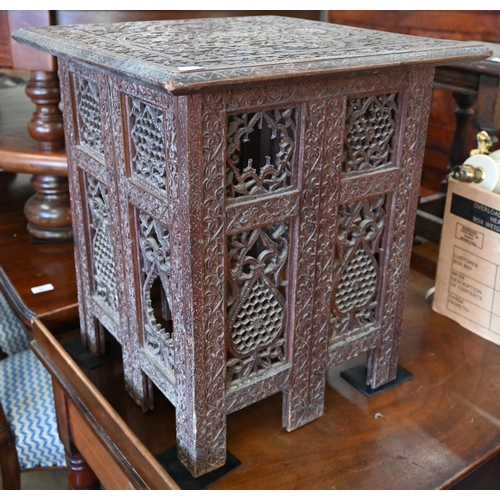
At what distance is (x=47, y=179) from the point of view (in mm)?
1510

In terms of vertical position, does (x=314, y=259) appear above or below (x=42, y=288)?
above

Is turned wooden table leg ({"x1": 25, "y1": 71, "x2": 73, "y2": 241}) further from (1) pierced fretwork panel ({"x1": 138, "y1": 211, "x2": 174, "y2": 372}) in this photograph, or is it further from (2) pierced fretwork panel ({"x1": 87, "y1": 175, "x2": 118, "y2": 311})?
(1) pierced fretwork panel ({"x1": 138, "y1": 211, "x2": 174, "y2": 372})

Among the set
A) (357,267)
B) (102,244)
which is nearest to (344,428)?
(357,267)

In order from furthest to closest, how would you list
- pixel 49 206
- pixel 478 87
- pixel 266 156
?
pixel 49 206, pixel 478 87, pixel 266 156

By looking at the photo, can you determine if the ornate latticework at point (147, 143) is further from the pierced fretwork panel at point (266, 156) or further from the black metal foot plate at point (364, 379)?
the black metal foot plate at point (364, 379)

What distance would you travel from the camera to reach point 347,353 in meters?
0.96

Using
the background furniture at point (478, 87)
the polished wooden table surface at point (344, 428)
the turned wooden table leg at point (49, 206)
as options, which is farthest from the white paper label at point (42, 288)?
the background furniture at point (478, 87)

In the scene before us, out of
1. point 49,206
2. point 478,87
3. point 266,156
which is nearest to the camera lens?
point 266,156

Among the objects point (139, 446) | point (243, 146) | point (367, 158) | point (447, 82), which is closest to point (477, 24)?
point (447, 82)

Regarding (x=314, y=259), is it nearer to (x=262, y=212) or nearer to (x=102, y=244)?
(x=262, y=212)

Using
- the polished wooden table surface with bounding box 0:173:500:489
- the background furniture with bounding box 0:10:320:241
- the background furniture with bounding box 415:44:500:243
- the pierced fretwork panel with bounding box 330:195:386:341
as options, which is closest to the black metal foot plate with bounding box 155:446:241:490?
the polished wooden table surface with bounding box 0:173:500:489

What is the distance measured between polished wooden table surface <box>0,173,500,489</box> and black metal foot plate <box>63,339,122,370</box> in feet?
0.05

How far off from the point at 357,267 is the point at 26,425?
0.81 m
